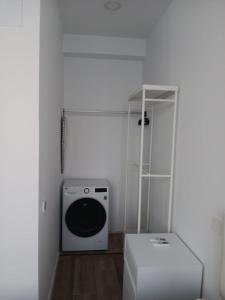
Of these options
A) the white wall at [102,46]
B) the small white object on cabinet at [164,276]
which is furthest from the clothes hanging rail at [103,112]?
the small white object on cabinet at [164,276]

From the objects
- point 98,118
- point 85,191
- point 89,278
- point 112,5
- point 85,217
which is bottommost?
point 89,278

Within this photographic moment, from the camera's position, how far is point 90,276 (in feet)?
8.99

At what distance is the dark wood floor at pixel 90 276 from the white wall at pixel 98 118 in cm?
83

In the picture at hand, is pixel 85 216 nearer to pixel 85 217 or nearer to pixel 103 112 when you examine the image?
pixel 85 217

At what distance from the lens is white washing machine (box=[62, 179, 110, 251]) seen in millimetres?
3148

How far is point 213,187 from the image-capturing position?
1575mm

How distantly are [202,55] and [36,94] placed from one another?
1157 millimetres

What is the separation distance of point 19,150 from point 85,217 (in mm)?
1889

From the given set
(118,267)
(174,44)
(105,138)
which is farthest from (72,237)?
(174,44)

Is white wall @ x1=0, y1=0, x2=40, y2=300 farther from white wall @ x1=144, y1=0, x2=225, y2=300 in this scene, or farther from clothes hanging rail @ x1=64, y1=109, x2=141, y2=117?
clothes hanging rail @ x1=64, y1=109, x2=141, y2=117

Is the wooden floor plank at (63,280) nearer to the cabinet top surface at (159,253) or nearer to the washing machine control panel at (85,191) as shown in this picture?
the washing machine control panel at (85,191)

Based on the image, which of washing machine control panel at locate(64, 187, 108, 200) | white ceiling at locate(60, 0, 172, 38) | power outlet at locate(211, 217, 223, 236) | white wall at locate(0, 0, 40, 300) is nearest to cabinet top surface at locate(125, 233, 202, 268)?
power outlet at locate(211, 217, 223, 236)

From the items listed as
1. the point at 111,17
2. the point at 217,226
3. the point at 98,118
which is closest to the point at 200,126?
the point at 217,226

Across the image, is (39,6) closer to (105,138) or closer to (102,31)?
(102,31)
